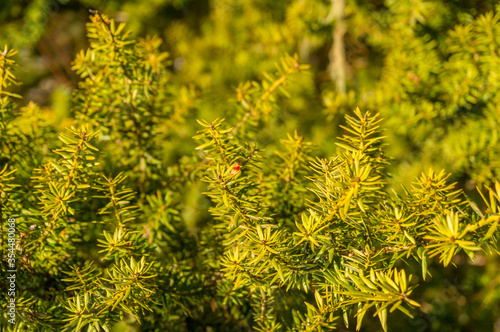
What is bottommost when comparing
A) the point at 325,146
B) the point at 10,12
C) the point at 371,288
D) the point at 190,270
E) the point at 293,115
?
the point at 371,288

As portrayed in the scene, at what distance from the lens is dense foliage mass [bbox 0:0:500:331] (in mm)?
471

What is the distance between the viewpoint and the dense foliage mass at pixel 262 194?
0.47 meters

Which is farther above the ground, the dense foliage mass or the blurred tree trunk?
the blurred tree trunk

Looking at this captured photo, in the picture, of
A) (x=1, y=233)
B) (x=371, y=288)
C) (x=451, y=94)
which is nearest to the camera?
(x=371, y=288)

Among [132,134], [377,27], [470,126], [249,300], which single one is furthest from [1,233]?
[377,27]

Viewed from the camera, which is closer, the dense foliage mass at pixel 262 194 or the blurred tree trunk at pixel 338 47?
the dense foliage mass at pixel 262 194

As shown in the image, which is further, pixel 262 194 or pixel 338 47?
pixel 338 47

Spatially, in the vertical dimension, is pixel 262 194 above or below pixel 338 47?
below

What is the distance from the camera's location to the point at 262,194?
0.65 metres

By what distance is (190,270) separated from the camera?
66 centimetres

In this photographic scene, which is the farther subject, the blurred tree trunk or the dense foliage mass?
the blurred tree trunk

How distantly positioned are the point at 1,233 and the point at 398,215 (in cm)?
60

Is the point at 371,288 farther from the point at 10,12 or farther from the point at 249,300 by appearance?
the point at 10,12

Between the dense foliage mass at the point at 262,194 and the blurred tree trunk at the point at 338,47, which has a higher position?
→ the blurred tree trunk at the point at 338,47
